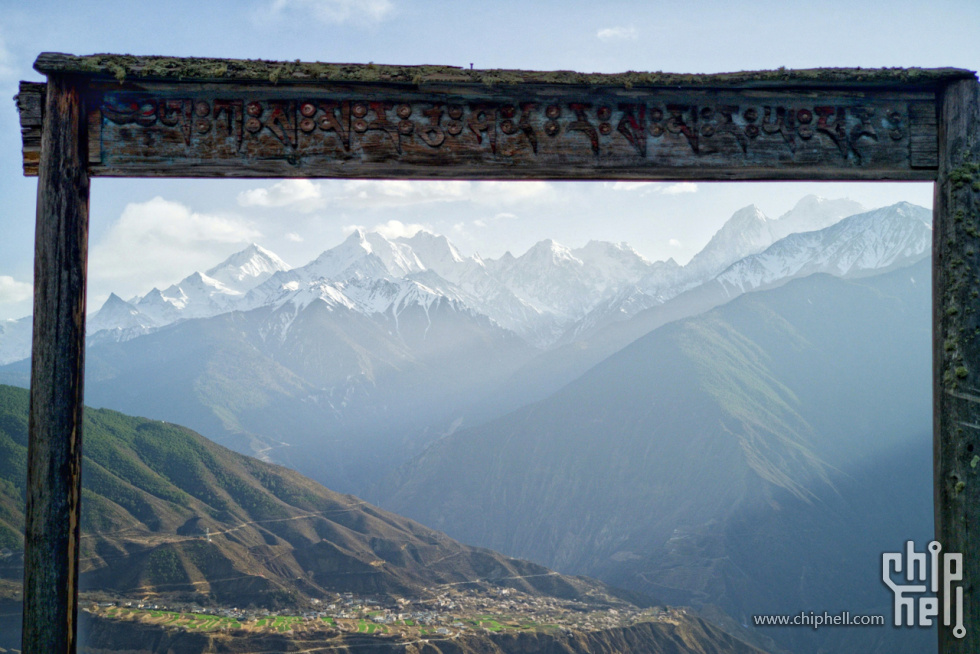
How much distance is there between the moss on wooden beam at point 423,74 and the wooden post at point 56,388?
0.76 feet

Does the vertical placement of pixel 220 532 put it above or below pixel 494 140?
below

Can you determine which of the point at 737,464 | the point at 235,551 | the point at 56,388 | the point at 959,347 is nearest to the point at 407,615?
the point at 235,551

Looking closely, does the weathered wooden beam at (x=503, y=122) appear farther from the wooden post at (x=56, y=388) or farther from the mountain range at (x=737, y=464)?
the mountain range at (x=737, y=464)

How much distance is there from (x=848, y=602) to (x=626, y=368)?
255 ft

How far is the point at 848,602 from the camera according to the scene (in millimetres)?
97438

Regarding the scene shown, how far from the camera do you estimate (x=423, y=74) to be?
11.5ft

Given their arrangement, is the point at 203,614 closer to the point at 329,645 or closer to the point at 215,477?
the point at 329,645

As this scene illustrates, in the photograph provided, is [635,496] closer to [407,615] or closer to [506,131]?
[407,615]

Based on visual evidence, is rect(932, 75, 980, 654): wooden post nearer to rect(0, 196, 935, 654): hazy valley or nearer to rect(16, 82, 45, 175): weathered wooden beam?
rect(16, 82, 45, 175): weathered wooden beam

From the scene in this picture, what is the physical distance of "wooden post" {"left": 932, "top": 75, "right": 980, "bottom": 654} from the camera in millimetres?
3518

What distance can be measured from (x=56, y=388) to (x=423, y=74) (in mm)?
2153

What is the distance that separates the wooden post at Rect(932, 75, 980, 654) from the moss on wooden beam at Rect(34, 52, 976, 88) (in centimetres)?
28

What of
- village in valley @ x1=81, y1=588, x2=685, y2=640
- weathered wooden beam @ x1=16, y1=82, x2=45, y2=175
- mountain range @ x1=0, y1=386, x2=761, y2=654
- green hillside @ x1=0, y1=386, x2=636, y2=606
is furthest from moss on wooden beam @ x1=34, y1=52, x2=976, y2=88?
green hillside @ x1=0, y1=386, x2=636, y2=606

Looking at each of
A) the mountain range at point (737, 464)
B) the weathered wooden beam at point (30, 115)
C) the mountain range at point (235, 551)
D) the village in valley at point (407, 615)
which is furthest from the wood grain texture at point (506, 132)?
the mountain range at point (737, 464)
